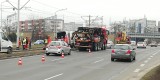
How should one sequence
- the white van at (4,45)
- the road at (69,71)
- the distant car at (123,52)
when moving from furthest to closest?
the white van at (4,45), the distant car at (123,52), the road at (69,71)

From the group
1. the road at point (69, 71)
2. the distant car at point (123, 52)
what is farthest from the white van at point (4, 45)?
the distant car at point (123, 52)

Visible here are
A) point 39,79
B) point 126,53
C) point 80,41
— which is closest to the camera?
point 39,79

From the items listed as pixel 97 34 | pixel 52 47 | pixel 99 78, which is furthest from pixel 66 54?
pixel 99 78

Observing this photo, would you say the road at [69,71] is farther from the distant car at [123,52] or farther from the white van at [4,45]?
the white van at [4,45]

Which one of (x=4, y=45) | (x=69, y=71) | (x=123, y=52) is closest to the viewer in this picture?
(x=69, y=71)

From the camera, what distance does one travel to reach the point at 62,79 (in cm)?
1391

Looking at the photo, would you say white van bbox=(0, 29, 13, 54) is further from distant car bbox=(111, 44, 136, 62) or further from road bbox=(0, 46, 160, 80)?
distant car bbox=(111, 44, 136, 62)

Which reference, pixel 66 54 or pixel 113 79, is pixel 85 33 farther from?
pixel 113 79

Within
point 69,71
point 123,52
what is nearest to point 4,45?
point 123,52

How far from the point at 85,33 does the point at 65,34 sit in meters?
5.83

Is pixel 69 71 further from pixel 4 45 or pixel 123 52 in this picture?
pixel 4 45

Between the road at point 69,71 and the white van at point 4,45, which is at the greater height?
the white van at point 4,45

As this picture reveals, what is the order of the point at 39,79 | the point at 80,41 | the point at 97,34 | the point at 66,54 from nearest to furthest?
the point at 39,79, the point at 66,54, the point at 80,41, the point at 97,34

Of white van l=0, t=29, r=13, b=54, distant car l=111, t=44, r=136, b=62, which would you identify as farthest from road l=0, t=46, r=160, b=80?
white van l=0, t=29, r=13, b=54
